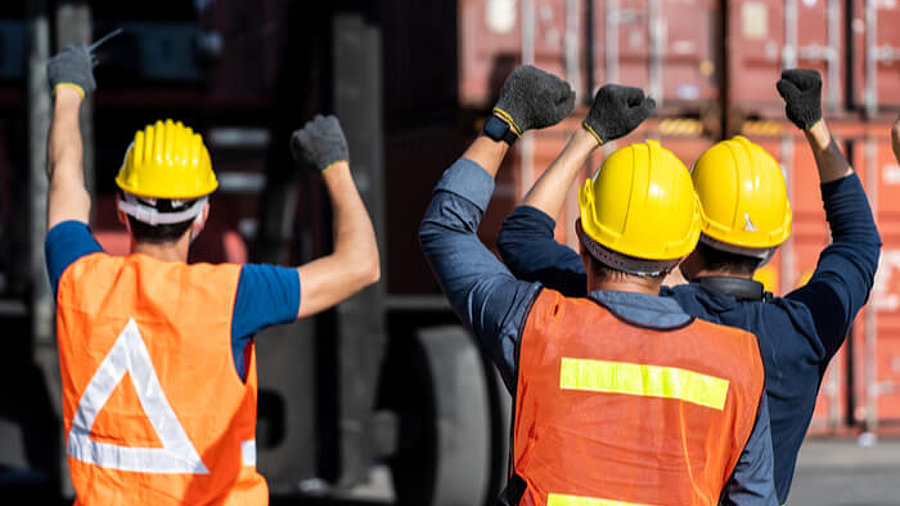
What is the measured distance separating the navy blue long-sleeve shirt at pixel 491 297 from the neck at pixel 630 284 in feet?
0.08

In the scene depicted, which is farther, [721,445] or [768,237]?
[768,237]

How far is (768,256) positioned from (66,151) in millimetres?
1702

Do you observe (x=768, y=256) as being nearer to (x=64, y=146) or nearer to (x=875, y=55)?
(x=64, y=146)

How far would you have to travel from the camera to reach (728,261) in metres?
2.80

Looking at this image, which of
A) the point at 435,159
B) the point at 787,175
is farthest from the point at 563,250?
the point at 787,175

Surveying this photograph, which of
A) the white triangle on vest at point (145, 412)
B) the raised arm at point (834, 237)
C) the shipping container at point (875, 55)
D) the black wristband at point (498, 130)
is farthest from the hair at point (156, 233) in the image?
the shipping container at point (875, 55)

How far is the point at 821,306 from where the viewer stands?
2.65 metres

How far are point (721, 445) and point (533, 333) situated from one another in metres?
0.42

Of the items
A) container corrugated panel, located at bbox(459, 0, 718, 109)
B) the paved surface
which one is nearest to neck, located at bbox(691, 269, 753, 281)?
the paved surface

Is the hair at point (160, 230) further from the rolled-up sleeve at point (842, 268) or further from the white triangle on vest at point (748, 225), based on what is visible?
the rolled-up sleeve at point (842, 268)

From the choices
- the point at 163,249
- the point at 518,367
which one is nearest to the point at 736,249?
the point at 518,367

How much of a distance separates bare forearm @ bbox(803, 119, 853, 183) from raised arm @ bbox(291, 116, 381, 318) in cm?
105

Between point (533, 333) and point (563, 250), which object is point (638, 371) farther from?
point (563, 250)

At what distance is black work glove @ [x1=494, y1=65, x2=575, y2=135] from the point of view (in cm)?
251
